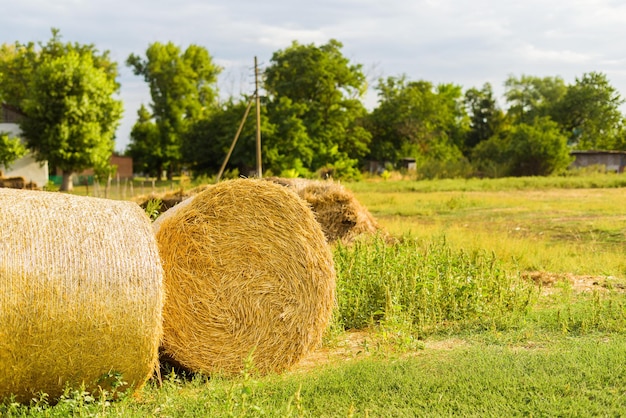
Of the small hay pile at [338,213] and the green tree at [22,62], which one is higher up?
the green tree at [22,62]

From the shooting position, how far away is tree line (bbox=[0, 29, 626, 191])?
42.2 metres

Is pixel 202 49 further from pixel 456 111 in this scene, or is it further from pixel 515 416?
pixel 515 416

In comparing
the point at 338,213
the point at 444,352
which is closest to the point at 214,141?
the point at 338,213

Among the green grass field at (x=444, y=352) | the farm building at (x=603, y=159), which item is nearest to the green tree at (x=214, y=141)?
the farm building at (x=603, y=159)

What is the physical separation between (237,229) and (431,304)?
8.09ft

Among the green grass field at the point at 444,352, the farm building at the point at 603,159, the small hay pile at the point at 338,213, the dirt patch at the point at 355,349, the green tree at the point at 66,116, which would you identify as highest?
the green tree at the point at 66,116

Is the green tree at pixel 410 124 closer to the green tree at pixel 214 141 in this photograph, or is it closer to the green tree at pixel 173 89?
the green tree at pixel 214 141

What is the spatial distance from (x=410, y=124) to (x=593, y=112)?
55.6 feet

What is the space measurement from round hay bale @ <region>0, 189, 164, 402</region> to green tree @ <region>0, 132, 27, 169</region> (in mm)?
38040

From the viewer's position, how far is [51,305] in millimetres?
5125

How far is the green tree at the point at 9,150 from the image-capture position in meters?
40.5

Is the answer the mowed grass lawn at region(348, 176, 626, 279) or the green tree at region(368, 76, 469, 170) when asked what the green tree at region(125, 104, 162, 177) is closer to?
the green tree at region(368, 76, 469, 170)

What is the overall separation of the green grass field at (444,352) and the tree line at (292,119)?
34.0 m

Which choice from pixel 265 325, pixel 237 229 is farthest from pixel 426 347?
pixel 237 229
